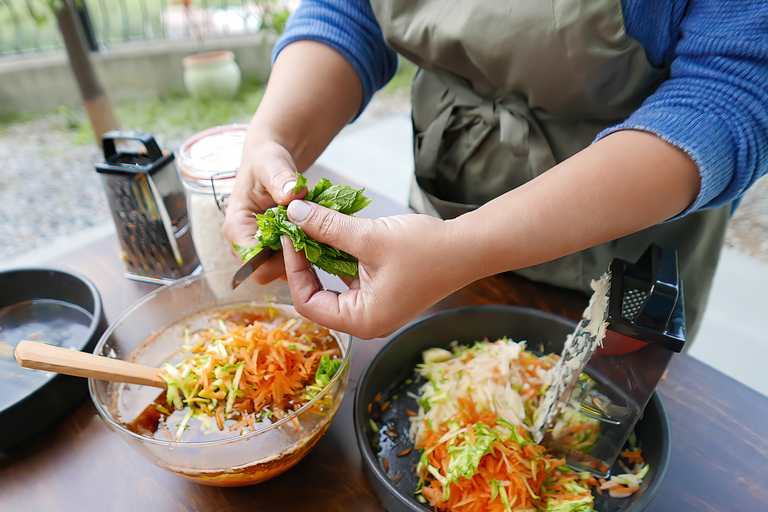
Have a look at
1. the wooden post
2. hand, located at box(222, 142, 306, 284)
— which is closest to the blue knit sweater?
hand, located at box(222, 142, 306, 284)

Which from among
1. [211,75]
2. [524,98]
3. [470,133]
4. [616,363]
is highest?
[524,98]

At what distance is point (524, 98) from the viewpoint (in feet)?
3.54

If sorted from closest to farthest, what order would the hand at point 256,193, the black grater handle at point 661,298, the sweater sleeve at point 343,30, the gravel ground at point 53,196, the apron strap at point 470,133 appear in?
the black grater handle at point 661,298 → the hand at point 256,193 → the apron strap at point 470,133 → the sweater sleeve at point 343,30 → the gravel ground at point 53,196

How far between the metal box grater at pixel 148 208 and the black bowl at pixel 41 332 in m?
0.15

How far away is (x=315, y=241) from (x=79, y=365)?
43 cm

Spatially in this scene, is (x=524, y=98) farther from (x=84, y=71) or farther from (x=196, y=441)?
(x=84, y=71)

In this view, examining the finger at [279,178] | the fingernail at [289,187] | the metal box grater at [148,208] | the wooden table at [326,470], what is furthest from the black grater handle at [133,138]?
the wooden table at [326,470]

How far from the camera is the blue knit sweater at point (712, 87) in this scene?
2.48ft

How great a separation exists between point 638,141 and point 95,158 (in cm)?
434

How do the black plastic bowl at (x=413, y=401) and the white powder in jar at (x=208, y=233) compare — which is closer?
the black plastic bowl at (x=413, y=401)

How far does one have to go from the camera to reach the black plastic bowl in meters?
0.75

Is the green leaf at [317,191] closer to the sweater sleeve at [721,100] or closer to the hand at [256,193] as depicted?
the hand at [256,193]

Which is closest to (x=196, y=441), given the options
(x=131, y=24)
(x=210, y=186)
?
(x=210, y=186)

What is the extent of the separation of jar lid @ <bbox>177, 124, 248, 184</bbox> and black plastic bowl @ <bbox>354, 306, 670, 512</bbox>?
1.83ft
